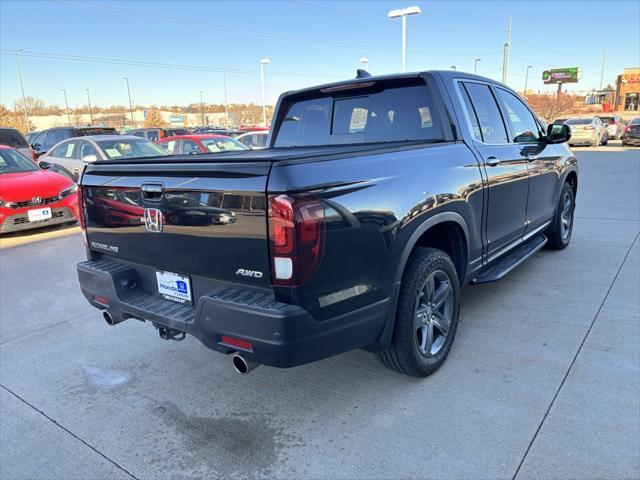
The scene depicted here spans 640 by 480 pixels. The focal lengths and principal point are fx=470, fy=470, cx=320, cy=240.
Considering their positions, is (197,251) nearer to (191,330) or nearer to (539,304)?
(191,330)

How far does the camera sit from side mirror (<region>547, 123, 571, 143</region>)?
4793 mm

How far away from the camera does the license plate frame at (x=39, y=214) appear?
300 inches

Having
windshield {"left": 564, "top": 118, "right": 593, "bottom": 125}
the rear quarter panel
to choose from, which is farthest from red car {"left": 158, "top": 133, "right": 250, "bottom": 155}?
windshield {"left": 564, "top": 118, "right": 593, "bottom": 125}

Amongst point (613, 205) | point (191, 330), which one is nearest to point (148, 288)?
point (191, 330)

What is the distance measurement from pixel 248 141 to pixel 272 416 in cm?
1331

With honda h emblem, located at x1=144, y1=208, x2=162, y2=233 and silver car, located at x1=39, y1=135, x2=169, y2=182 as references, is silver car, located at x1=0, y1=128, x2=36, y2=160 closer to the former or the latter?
silver car, located at x1=39, y1=135, x2=169, y2=182

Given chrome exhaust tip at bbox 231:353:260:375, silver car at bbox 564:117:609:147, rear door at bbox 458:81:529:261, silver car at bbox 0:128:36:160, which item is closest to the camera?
chrome exhaust tip at bbox 231:353:260:375

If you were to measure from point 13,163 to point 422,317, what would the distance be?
8.66 metres

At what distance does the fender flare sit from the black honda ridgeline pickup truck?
0.04 ft

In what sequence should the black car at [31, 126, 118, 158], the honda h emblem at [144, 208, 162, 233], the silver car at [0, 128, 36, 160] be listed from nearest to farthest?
the honda h emblem at [144, 208, 162, 233] → the silver car at [0, 128, 36, 160] → the black car at [31, 126, 118, 158]

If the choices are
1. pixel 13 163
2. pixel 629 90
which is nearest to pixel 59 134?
pixel 13 163

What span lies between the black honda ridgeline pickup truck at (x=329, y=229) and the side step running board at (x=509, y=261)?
3 centimetres

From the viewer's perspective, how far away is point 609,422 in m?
2.53

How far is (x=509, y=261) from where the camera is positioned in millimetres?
4172
